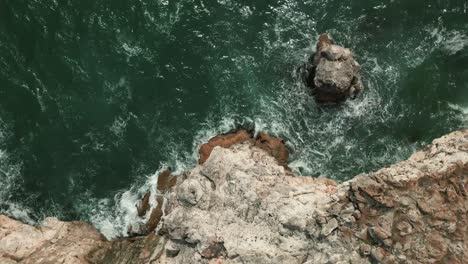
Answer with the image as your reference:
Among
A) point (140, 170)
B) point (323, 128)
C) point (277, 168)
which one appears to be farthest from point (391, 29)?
point (140, 170)

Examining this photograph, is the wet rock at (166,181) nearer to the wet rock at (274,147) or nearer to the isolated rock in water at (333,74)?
the wet rock at (274,147)

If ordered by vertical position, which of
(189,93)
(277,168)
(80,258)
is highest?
(189,93)

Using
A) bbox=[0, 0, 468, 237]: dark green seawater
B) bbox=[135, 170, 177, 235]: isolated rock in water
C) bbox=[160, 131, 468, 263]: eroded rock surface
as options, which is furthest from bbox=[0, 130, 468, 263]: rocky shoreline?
bbox=[0, 0, 468, 237]: dark green seawater

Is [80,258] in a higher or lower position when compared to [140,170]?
lower

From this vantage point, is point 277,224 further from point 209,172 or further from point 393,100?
point 393,100

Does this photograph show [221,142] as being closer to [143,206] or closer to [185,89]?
[185,89]

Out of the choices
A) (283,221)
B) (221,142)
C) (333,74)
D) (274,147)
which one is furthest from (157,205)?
(333,74)

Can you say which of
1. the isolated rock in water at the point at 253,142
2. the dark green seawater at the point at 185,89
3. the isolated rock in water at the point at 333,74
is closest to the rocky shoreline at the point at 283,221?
the isolated rock in water at the point at 253,142
